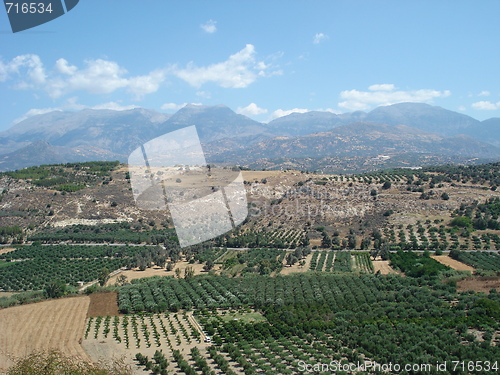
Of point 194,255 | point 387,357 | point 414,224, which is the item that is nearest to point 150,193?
point 194,255

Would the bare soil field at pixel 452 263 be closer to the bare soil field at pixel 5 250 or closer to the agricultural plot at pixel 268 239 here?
the agricultural plot at pixel 268 239

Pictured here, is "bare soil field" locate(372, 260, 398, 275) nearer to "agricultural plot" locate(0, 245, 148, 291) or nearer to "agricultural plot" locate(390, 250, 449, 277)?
"agricultural plot" locate(390, 250, 449, 277)

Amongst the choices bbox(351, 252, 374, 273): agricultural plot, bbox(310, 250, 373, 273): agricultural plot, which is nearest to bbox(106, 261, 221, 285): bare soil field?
bbox(310, 250, 373, 273): agricultural plot

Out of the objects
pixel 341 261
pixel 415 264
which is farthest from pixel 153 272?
pixel 415 264

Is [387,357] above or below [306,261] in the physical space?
above

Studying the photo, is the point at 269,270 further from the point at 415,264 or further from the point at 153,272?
the point at 415,264

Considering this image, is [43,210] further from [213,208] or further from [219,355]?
[219,355]
